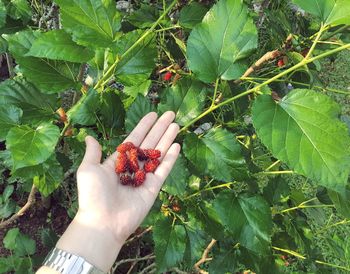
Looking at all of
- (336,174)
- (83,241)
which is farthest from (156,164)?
(336,174)

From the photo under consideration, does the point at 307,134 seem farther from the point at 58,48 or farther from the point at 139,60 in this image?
the point at 58,48

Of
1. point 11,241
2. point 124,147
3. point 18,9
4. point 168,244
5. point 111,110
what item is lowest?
point 11,241

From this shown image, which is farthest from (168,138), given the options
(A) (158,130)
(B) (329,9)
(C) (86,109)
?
(B) (329,9)

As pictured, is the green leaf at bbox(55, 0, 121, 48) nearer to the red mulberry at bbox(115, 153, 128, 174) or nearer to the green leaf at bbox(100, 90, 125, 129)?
the green leaf at bbox(100, 90, 125, 129)

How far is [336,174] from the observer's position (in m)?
0.74

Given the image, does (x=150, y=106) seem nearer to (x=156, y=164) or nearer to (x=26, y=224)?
(x=156, y=164)

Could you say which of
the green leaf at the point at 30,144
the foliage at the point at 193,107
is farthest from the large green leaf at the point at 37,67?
the green leaf at the point at 30,144

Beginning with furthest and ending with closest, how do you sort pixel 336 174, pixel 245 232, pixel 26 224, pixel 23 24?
pixel 26 224 < pixel 23 24 < pixel 245 232 < pixel 336 174

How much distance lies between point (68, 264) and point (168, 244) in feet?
0.98

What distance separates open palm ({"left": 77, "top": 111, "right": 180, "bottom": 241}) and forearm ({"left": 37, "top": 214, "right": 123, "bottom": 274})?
19 millimetres

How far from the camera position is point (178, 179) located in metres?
1.02

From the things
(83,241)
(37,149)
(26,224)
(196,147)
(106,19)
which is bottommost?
(26,224)

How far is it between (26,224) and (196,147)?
4.18 feet

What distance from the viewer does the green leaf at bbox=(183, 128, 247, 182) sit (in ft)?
2.96
